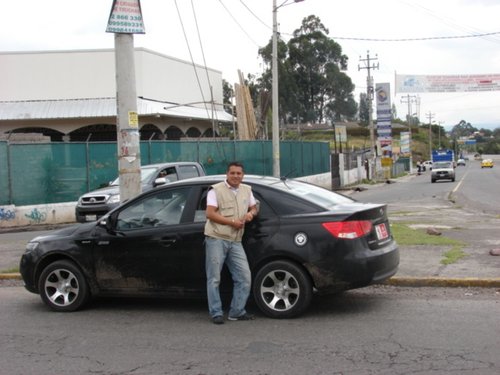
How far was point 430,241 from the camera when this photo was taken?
10289 mm

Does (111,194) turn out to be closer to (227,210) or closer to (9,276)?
(9,276)

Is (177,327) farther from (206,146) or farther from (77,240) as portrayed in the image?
(206,146)

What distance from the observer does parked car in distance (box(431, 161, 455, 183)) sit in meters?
A: 45.4

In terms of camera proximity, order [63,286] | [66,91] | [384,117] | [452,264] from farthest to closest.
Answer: [384,117]
[66,91]
[452,264]
[63,286]

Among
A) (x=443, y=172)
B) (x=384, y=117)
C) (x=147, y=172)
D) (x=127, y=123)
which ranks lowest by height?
(x=443, y=172)

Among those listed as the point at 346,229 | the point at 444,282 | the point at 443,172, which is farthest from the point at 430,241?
the point at 443,172

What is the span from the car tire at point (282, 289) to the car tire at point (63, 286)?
6.94ft

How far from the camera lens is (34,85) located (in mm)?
32594

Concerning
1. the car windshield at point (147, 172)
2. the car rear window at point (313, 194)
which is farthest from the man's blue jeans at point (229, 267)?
the car windshield at point (147, 172)

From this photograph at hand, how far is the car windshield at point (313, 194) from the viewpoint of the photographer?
6290mm

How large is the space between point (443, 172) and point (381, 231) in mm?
41761

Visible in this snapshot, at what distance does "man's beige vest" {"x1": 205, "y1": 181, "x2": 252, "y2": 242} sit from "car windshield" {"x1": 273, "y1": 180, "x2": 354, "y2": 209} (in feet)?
2.11

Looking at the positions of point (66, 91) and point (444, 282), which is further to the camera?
point (66, 91)

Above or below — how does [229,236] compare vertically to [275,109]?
below
